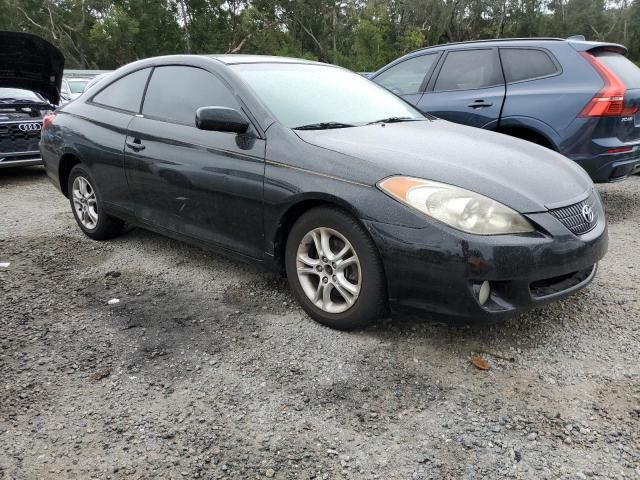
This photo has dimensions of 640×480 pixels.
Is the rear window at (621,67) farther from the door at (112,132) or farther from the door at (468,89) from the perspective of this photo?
the door at (112,132)

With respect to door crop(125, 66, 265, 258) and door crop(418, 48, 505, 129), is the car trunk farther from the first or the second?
door crop(125, 66, 265, 258)

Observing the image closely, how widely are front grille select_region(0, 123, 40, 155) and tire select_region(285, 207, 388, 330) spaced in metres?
5.82

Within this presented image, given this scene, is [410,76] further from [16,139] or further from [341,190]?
[16,139]

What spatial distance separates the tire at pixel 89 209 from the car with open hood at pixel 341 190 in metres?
0.17

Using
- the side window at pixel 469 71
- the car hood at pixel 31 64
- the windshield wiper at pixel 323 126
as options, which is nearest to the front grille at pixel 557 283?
the windshield wiper at pixel 323 126

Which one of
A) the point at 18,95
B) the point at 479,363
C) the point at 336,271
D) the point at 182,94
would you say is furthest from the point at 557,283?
the point at 18,95

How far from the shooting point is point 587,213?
9.64 feet

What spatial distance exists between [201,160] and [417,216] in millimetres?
1536

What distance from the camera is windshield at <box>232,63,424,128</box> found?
134 inches

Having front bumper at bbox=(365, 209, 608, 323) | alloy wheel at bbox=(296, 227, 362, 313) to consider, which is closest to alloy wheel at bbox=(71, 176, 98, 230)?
alloy wheel at bbox=(296, 227, 362, 313)

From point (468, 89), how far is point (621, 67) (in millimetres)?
1418

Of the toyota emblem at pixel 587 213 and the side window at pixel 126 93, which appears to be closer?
the toyota emblem at pixel 587 213

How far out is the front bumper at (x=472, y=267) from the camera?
8.40ft

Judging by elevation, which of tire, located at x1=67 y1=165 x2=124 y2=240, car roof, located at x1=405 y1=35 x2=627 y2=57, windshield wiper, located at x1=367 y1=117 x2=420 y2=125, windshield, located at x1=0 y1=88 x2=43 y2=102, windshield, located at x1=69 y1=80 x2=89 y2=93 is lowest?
tire, located at x1=67 y1=165 x2=124 y2=240
